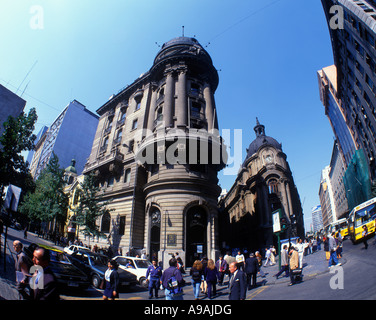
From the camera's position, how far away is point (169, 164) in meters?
20.0

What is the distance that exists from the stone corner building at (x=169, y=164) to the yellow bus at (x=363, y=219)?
14579 millimetres

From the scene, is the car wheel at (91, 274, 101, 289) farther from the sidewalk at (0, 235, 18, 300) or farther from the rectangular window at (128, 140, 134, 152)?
the rectangular window at (128, 140, 134, 152)

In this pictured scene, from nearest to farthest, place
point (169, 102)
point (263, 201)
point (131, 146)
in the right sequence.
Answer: point (169, 102) → point (131, 146) → point (263, 201)

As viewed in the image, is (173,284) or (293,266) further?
(293,266)

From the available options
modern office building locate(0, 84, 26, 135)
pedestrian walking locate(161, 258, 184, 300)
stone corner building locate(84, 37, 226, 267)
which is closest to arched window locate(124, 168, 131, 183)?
stone corner building locate(84, 37, 226, 267)

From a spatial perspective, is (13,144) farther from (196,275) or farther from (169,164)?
(196,275)

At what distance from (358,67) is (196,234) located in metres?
37.1

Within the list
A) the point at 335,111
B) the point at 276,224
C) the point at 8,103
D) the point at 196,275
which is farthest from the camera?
the point at 335,111

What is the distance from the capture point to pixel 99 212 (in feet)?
76.6

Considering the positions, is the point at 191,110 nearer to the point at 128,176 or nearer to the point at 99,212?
the point at 128,176

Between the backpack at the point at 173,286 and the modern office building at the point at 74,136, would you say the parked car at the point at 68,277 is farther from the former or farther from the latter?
the modern office building at the point at 74,136

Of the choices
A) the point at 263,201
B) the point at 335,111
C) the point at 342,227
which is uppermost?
the point at 335,111

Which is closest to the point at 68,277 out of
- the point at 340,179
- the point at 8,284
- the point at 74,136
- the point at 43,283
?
the point at 8,284
